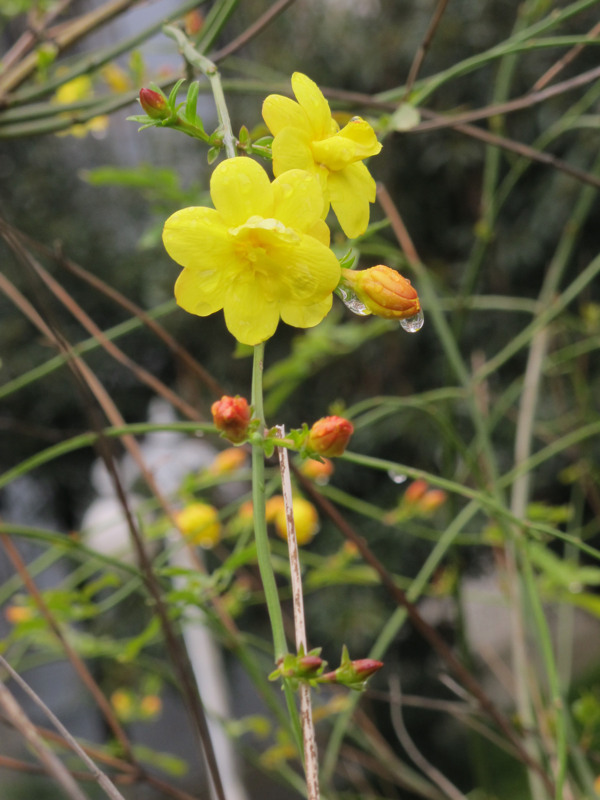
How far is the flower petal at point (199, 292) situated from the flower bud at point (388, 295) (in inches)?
1.9

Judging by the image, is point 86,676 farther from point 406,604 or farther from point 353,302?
point 353,302

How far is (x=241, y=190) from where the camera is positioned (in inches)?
9.7

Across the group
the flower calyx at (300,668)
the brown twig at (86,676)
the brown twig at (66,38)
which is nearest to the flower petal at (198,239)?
the flower calyx at (300,668)

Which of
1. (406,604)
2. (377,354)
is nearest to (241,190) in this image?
(406,604)

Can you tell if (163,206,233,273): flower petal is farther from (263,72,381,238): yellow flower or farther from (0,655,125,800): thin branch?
(0,655,125,800): thin branch

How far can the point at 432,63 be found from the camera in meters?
1.94

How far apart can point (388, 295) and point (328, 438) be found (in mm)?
52

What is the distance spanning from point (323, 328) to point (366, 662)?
0.63m

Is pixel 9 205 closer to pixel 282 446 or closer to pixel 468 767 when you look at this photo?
pixel 468 767

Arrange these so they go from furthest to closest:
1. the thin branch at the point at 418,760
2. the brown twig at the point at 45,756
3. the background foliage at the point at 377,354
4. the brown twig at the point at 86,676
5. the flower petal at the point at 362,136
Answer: the background foliage at the point at 377,354, the thin branch at the point at 418,760, the brown twig at the point at 86,676, the flower petal at the point at 362,136, the brown twig at the point at 45,756

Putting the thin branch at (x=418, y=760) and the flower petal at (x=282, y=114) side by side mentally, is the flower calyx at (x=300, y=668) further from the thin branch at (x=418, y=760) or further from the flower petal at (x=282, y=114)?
the thin branch at (x=418, y=760)

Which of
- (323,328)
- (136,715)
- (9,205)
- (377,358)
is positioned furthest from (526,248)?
(9,205)

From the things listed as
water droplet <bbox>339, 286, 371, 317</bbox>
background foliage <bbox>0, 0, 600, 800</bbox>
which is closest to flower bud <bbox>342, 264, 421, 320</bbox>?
water droplet <bbox>339, 286, 371, 317</bbox>

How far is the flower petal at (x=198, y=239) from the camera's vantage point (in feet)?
0.80
